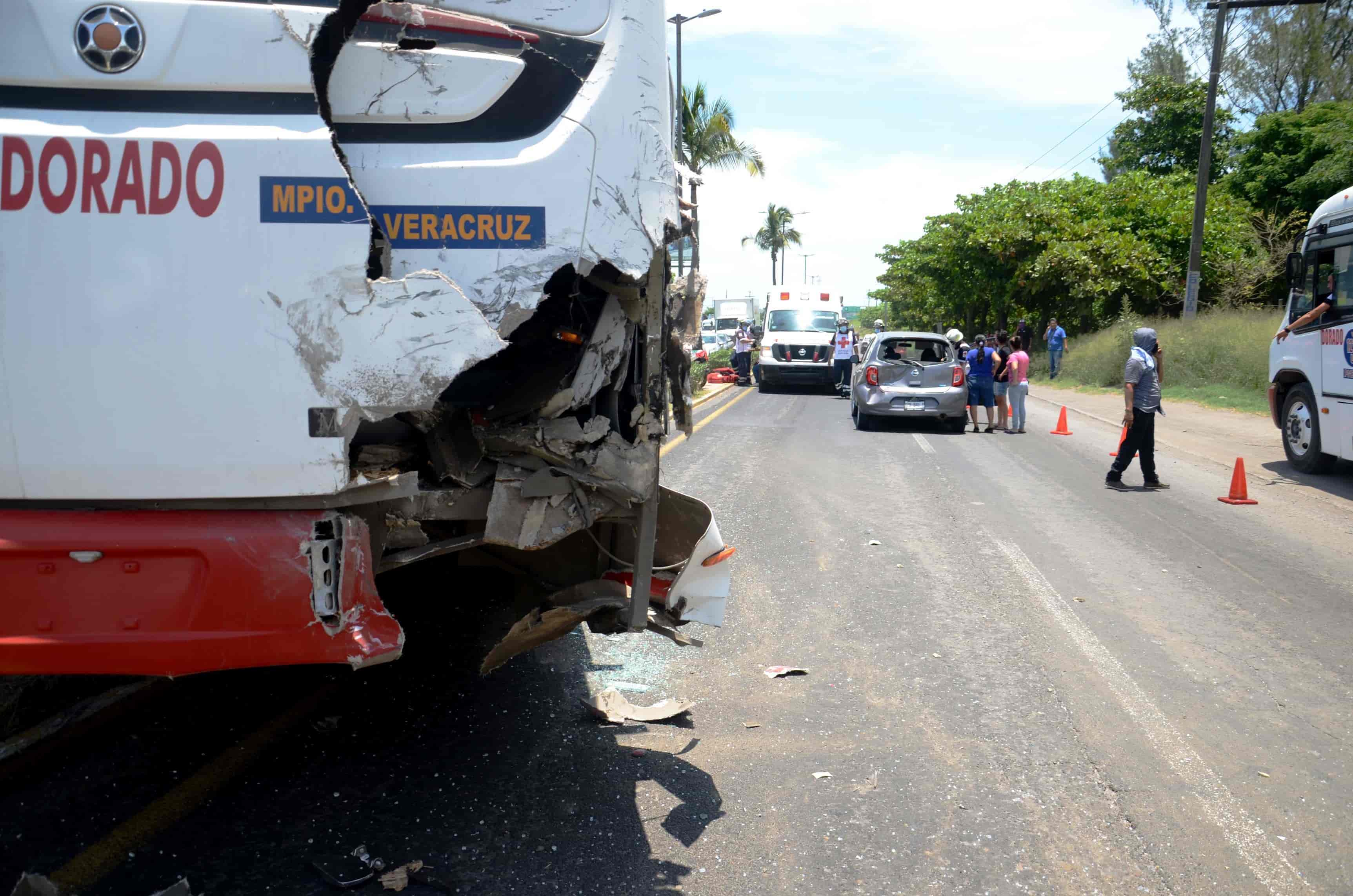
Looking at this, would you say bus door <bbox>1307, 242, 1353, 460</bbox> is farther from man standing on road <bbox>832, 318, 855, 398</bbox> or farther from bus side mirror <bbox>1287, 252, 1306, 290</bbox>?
man standing on road <bbox>832, 318, 855, 398</bbox>

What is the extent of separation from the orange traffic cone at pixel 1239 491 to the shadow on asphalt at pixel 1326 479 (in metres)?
0.47

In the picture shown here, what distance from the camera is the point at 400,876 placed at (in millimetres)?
3250

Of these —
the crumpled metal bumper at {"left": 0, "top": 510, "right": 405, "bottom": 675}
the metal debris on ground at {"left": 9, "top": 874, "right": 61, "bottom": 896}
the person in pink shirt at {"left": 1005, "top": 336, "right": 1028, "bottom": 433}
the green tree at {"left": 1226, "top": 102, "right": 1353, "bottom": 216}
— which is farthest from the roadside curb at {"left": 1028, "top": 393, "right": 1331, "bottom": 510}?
the green tree at {"left": 1226, "top": 102, "right": 1353, "bottom": 216}

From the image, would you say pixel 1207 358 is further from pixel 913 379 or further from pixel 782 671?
pixel 782 671

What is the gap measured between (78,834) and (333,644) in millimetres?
1254

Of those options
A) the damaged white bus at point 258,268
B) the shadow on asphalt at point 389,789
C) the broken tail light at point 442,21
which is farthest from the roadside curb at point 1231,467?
the broken tail light at point 442,21

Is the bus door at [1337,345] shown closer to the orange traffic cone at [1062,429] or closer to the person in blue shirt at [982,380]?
the orange traffic cone at [1062,429]

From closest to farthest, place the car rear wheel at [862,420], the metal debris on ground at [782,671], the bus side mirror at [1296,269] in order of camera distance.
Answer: the metal debris on ground at [782,671]
the bus side mirror at [1296,269]
the car rear wheel at [862,420]

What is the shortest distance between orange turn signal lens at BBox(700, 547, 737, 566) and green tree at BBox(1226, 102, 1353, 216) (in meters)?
32.6

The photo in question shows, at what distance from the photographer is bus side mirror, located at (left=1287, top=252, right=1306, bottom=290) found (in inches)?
470

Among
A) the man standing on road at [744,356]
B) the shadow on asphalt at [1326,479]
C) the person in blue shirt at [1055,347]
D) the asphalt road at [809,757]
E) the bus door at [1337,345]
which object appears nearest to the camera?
the asphalt road at [809,757]

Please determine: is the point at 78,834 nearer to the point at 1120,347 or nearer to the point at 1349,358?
the point at 1349,358

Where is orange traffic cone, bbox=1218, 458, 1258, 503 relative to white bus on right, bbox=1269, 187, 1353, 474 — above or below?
below

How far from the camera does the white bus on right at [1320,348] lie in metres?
11.0
